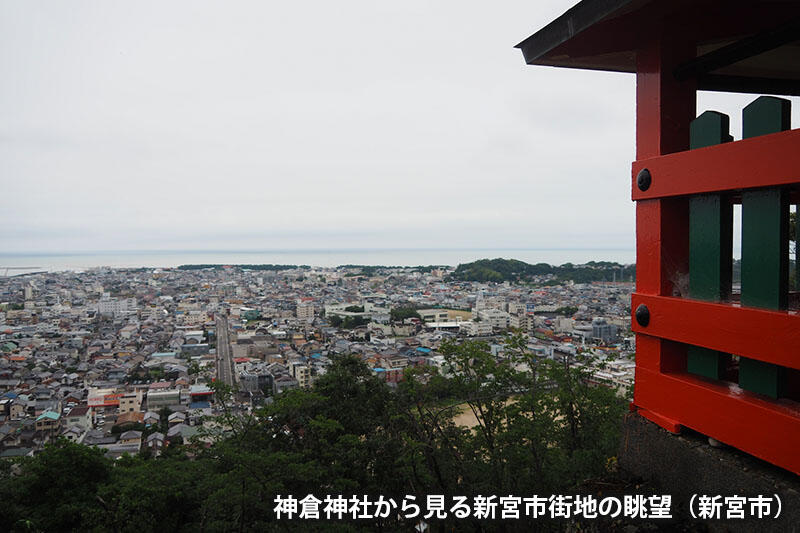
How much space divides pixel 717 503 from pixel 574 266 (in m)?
53.9

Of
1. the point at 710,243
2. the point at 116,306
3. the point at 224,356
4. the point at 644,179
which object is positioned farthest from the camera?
the point at 116,306

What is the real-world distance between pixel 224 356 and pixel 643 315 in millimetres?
22694

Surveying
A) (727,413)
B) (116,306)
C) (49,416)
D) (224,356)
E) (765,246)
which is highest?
(765,246)

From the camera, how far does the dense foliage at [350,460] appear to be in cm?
311

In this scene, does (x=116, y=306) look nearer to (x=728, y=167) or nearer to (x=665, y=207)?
(x=665, y=207)

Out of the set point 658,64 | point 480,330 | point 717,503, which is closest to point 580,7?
point 658,64

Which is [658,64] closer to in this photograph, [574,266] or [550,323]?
[550,323]

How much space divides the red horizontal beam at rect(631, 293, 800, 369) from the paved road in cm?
1325

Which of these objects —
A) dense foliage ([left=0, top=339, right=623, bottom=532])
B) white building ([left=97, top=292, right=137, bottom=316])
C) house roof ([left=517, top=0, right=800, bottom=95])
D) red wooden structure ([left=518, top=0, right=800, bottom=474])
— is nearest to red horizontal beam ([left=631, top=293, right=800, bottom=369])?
red wooden structure ([left=518, top=0, right=800, bottom=474])

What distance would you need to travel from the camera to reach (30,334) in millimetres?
22109

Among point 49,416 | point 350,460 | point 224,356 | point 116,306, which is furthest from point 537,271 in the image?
point 350,460

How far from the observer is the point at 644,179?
1.33m

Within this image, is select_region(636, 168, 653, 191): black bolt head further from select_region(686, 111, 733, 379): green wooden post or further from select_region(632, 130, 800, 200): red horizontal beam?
select_region(686, 111, 733, 379): green wooden post

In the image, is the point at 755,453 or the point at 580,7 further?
the point at 580,7
